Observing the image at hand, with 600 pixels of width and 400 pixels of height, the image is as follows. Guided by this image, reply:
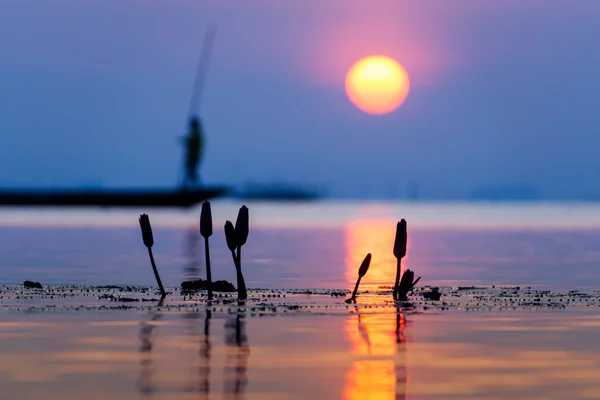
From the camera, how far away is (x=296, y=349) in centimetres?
1892

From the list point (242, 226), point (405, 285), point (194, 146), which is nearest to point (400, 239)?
point (405, 285)

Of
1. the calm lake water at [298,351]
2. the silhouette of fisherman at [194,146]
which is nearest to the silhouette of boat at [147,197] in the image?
the silhouette of fisherman at [194,146]

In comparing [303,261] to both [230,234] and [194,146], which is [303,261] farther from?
[194,146]

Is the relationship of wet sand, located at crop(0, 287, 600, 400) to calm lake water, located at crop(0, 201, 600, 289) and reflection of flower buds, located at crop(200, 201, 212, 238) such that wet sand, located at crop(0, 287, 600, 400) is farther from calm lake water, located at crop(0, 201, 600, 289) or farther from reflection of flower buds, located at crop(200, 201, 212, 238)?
calm lake water, located at crop(0, 201, 600, 289)

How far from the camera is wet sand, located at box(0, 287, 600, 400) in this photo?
15500 millimetres

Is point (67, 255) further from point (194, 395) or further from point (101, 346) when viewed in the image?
point (194, 395)

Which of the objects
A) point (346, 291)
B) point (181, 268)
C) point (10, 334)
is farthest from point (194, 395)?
point (181, 268)

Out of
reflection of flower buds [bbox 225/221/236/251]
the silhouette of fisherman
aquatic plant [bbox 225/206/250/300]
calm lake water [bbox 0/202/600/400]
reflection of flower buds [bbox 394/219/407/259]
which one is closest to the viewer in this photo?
calm lake water [bbox 0/202/600/400]

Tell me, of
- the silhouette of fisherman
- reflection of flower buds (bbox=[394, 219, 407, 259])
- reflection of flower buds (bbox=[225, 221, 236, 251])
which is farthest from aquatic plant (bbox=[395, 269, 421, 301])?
the silhouette of fisherman

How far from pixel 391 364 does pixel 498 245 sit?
50.6 meters

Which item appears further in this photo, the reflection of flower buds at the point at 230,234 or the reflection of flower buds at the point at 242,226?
the reflection of flower buds at the point at 230,234

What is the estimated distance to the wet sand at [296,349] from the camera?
15.5 m

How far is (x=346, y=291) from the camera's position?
1211 inches

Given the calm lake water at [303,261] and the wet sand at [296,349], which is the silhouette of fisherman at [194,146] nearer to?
the calm lake water at [303,261]
